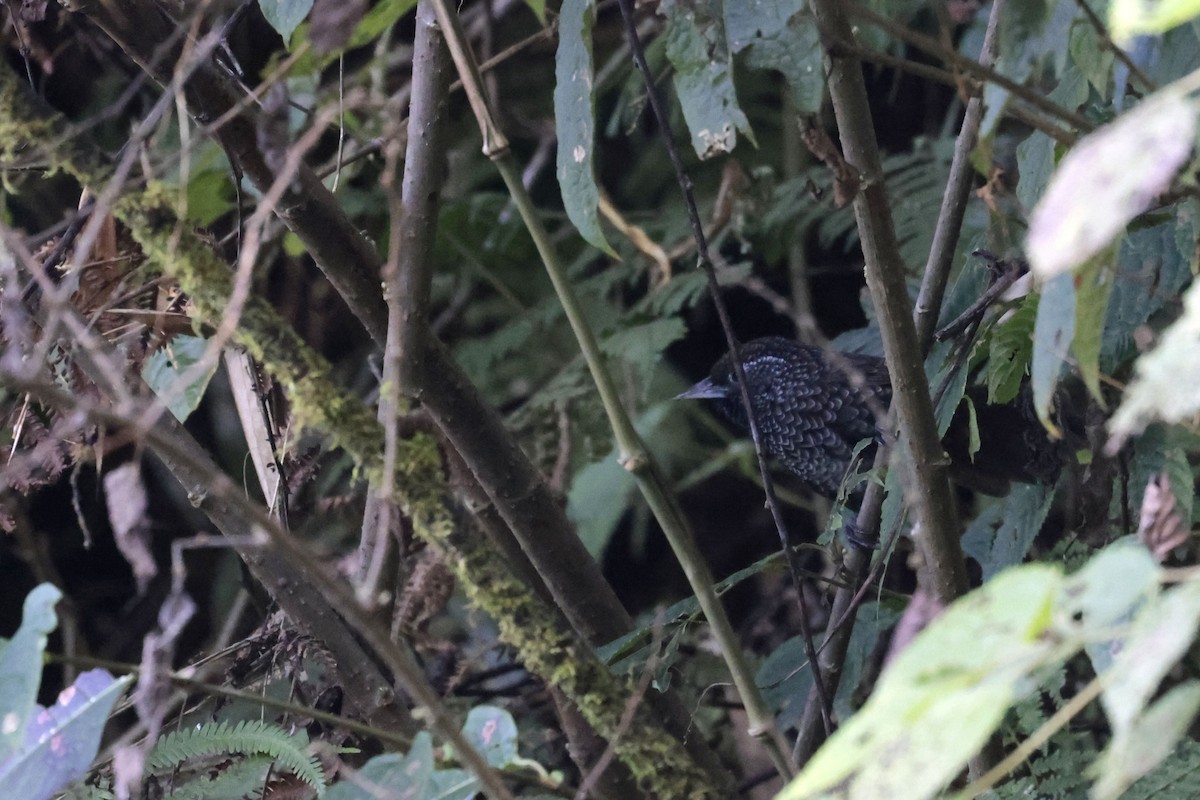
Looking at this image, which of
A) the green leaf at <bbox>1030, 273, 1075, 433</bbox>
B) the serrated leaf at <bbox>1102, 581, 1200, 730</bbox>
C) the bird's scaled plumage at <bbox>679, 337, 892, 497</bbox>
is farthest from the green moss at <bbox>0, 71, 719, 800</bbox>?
the bird's scaled plumage at <bbox>679, 337, 892, 497</bbox>

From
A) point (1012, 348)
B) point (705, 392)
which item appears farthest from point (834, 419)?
point (1012, 348)

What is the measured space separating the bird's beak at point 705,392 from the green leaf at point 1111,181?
2.44 m

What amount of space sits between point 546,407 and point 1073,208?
2.32 metres

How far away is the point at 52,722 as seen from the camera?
3.48ft

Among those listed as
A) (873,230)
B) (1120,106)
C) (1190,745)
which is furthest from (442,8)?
(1190,745)

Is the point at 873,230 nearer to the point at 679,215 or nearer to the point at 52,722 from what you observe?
the point at 52,722

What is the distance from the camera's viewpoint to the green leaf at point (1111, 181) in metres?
0.60

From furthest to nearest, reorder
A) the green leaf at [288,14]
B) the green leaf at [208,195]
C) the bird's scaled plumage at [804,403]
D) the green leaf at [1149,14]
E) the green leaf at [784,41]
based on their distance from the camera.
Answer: the bird's scaled plumage at [804,403], the green leaf at [208,195], the green leaf at [288,14], the green leaf at [784,41], the green leaf at [1149,14]

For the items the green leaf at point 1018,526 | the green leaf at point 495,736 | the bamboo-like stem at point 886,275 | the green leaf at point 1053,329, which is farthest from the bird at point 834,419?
the green leaf at point 495,736

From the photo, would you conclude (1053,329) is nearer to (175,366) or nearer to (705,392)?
(175,366)

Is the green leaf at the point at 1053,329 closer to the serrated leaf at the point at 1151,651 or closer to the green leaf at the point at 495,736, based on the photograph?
the serrated leaf at the point at 1151,651

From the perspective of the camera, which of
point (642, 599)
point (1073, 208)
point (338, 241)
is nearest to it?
point (1073, 208)

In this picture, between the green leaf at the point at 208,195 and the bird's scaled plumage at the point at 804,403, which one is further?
the bird's scaled plumage at the point at 804,403

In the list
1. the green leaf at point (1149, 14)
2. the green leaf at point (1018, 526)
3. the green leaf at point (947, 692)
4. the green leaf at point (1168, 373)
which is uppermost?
the green leaf at point (1149, 14)
